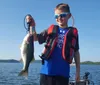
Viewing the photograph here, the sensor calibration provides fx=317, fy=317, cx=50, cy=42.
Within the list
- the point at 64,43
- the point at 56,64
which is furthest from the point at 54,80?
the point at 64,43

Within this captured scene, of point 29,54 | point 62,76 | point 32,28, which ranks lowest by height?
point 62,76

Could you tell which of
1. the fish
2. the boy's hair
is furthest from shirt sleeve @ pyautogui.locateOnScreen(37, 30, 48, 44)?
the boy's hair

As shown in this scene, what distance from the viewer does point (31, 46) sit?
6.69 meters

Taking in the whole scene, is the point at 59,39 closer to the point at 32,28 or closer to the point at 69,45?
the point at 69,45

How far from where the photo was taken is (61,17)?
6.91 m

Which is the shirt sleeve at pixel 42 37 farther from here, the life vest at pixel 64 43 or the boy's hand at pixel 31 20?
the boy's hand at pixel 31 20

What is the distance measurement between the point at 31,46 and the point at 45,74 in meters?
0.68

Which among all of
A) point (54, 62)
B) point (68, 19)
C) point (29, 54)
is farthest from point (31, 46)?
point (68, 19)

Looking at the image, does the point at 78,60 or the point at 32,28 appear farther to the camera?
the point at 78,60

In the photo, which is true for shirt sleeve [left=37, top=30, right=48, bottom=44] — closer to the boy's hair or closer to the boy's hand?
the boy's hand

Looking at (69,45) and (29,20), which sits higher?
(29,20)

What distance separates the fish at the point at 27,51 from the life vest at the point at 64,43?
0.26m

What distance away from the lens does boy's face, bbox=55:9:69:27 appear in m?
6.92

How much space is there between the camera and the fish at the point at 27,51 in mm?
6551
